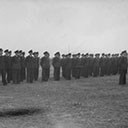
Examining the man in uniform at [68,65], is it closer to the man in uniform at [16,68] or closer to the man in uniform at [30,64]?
the man in uniform at [30,64]

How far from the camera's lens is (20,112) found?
948 centimetres

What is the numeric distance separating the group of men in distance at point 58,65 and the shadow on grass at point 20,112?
8.63 meters

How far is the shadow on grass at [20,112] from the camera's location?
358 inches

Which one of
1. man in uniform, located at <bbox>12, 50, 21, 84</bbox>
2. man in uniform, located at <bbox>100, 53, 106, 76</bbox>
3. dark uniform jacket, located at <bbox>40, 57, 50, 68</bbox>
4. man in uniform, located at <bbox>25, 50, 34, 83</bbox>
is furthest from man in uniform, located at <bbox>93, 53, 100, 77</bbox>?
man in uniform, located at <bbox>12, 50, 21, 84</bbox>

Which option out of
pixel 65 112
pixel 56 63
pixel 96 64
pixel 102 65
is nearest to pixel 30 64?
pixel 56 63

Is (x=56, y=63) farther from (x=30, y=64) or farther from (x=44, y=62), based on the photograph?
(x=30, y=64)

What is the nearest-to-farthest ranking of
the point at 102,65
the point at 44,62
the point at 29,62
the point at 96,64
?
1. the point at 29,62
2. the point at 44,62
3. the point at 96,64
4. the point at 102,65

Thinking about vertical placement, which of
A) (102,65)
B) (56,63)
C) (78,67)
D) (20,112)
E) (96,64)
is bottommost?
(20,112)

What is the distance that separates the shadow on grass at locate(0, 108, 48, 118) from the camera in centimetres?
910

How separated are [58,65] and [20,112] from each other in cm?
1277

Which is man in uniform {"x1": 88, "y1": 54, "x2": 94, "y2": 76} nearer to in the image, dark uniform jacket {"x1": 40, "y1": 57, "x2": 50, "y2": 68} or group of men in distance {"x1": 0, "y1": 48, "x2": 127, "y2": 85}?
group of men in distance {"x1": 0, "y1": 48, "x2": 127, "y2": 85}

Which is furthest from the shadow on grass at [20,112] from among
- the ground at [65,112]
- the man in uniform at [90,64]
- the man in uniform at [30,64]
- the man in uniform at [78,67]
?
the man in uniform at [90,64]

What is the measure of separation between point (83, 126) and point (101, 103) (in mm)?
3585

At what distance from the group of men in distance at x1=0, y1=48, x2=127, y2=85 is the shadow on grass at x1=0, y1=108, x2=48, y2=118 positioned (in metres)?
8.63
